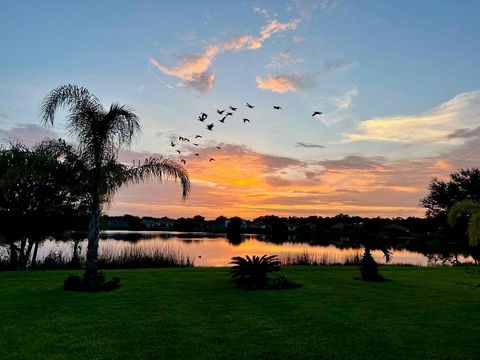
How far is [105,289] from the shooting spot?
604 inches

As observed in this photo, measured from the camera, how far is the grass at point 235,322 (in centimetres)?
798

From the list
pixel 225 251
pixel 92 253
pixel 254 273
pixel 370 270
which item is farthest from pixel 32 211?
pixel 225 251

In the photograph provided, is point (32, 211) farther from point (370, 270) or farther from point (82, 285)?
point (370, 270)

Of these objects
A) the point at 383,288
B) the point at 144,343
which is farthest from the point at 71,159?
the point at 383,288

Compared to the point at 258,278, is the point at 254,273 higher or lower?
higher

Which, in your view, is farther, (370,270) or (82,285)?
(370,270)

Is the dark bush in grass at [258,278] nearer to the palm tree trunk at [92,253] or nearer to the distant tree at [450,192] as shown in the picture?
the palm tree trunk at [92,253]

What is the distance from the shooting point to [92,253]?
52.4 ft

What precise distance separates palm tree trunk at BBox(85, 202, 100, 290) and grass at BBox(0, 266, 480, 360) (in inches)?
41.3

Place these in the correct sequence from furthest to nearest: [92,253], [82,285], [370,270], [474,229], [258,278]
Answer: [370,270]
[258,278]
[92,253]
[474,229]
[82,285]

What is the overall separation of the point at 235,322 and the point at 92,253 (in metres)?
7.90

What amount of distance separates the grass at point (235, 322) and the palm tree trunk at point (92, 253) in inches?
41.3

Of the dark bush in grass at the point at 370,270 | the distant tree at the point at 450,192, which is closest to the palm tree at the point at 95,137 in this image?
the dark bush in grass at the point at 370,270

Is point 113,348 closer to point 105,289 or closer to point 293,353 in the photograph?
point 293,353
